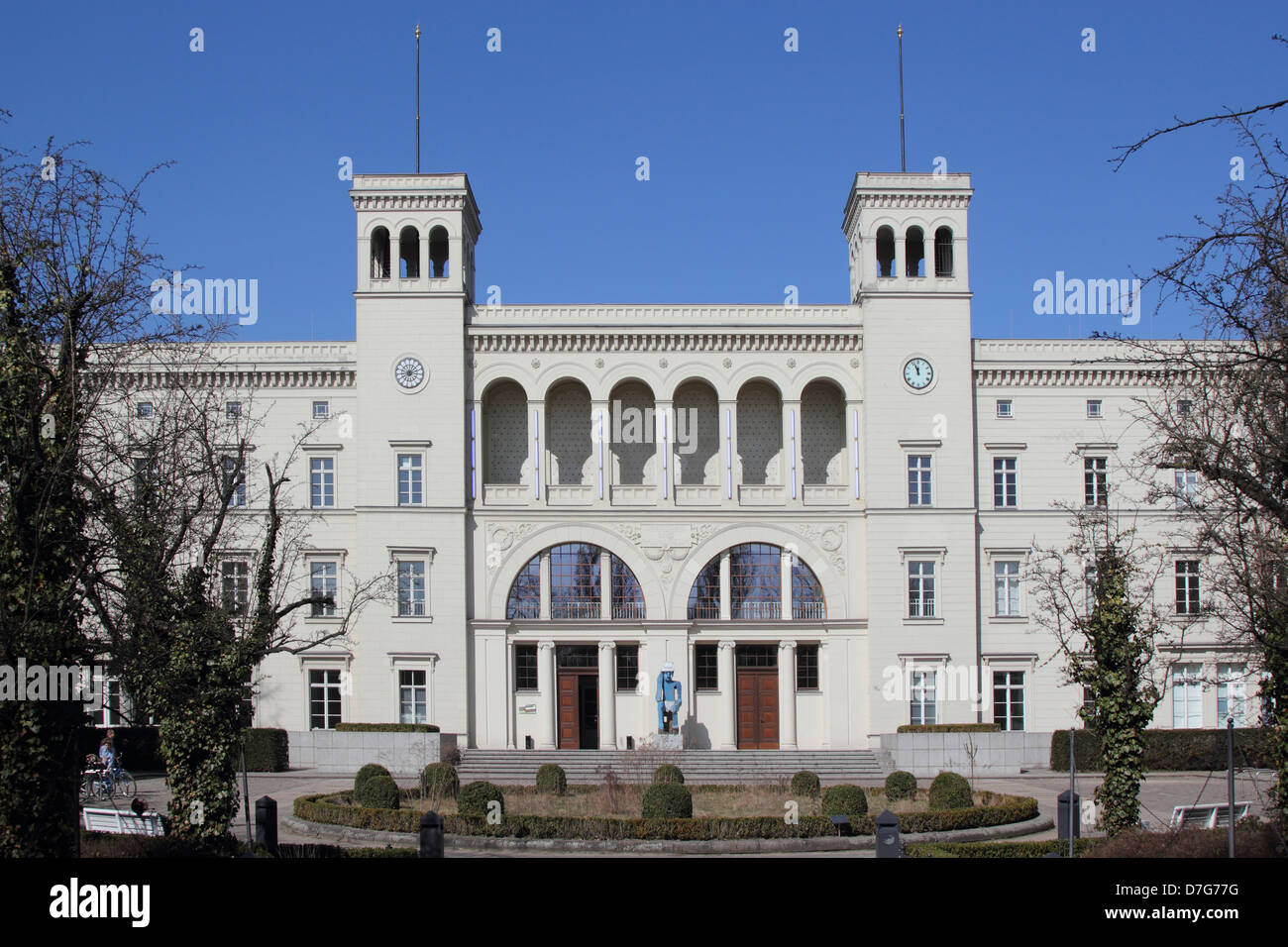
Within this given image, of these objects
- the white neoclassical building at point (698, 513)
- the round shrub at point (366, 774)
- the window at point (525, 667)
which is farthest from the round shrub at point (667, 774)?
the window at point (525, 667)

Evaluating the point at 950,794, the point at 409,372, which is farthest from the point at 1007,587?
the point at 409,372

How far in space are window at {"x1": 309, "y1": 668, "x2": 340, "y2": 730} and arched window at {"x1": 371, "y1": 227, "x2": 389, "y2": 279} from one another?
15.8 metres

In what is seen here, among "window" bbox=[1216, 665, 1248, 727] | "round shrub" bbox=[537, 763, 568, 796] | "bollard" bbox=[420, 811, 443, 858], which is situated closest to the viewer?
"bollard" bbox=[420, 811, 443, 858]

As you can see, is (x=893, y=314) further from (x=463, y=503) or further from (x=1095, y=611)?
(x=1095, y=611)

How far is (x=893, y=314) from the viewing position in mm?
46500

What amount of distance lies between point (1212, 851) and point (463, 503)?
101 feet

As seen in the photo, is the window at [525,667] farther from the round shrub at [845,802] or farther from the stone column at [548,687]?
the round shrub at [845,802]

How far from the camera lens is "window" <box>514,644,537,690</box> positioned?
4584 cm

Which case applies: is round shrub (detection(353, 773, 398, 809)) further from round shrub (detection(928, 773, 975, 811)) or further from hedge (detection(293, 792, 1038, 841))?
round shrub (detection(928, 773, 975, 811))

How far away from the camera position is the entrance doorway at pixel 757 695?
45656mm

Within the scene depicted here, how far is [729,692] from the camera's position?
149 feet

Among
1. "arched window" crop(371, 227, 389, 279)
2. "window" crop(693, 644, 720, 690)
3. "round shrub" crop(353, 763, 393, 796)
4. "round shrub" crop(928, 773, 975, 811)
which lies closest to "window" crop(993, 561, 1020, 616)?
"window" crop(693, 644, 720, 690)

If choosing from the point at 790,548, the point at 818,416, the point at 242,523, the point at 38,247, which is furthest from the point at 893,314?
the point at 38,247
